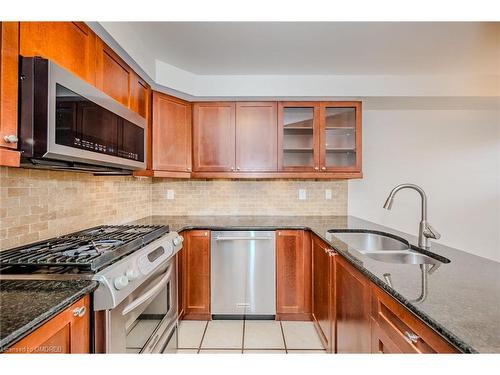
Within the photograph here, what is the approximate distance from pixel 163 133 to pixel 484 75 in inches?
126

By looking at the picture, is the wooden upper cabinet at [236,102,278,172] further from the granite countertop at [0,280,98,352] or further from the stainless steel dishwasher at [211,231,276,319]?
the granite countertop at [0,280,98,352]

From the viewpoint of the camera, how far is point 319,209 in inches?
121

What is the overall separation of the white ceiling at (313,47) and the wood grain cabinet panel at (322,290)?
1.58 m

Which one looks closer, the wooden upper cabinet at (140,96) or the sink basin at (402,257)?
the sink basin at (402,257)

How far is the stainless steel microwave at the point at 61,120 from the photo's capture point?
1.02 m

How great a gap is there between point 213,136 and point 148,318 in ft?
6.01

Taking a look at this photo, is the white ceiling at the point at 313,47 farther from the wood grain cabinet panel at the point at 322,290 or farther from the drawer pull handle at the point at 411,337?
the drawer pull handle at the point at 411,337

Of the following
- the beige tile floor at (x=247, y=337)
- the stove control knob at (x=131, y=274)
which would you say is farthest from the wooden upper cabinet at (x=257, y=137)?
the stove control knob at (x=131, y=274)

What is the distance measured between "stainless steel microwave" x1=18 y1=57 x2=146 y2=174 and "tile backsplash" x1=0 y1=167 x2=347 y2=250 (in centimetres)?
34

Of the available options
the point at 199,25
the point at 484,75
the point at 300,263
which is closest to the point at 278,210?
the point at 300,263

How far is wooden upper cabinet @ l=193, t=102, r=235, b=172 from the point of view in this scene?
9.12ft

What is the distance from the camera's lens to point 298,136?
2.81 metres

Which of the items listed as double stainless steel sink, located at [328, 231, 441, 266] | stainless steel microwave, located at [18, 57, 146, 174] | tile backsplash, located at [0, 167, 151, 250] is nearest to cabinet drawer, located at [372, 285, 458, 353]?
double stainless steel sink, located at [328, 231, 441, 266]

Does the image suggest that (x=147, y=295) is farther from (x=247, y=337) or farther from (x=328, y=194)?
(x=328, y=194)
